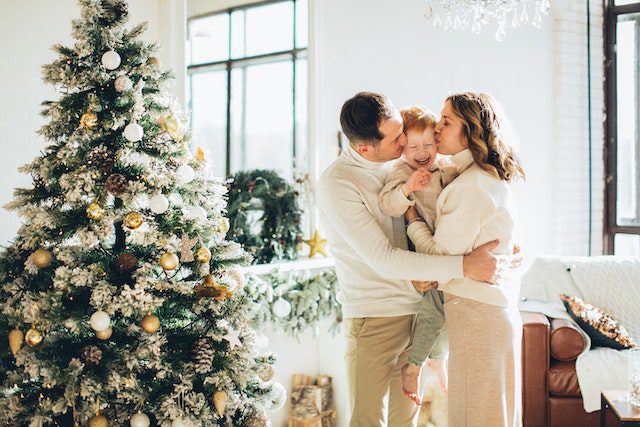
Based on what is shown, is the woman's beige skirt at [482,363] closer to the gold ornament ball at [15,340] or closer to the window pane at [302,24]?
the gold ornament ball at [15,340]

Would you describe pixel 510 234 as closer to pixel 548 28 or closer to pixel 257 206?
pixel 257 206

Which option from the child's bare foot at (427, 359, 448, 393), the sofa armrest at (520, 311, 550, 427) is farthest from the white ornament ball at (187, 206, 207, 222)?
the sofa armrest at (520, 311, 550, 427)

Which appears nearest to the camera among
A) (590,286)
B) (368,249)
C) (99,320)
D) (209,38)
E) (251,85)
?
(99,320)

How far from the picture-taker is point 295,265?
3.53 m

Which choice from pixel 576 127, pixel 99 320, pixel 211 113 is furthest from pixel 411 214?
pixel 576 127

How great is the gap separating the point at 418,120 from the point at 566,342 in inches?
72.3

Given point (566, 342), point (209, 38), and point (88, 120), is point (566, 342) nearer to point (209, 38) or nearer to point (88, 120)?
point (209, 38)

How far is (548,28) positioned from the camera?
5.04 metres

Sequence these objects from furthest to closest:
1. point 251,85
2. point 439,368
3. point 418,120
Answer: point 251,85
point 439,368
point 418,120

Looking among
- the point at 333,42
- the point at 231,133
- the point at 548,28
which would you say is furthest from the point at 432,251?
the point at 548,28

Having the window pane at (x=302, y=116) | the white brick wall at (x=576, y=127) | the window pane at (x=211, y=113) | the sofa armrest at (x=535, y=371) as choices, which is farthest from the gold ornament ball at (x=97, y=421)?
the white brick wall at (x=576, y=127)

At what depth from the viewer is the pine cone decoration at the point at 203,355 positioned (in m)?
2.09

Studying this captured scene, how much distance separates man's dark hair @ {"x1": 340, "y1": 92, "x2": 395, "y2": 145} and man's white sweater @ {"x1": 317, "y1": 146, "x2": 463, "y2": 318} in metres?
0.09

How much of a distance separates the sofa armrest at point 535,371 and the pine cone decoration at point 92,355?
2291 millimetres
